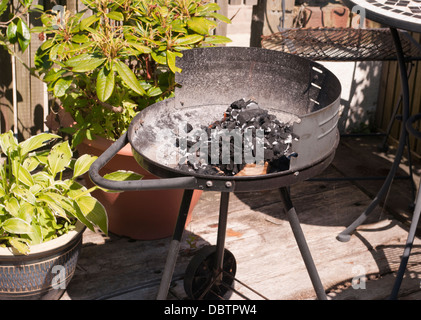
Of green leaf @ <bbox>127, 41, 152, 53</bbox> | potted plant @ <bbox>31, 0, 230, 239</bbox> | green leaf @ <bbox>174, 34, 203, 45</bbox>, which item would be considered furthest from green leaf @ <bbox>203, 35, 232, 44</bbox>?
green leaf @ <bbox>127, 41, 152, 53</bbox>

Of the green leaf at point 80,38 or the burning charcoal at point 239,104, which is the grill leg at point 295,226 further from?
the green leaf at point 80,38

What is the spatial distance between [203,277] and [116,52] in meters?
1.16

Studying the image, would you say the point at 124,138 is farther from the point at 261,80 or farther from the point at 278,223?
the point at 278,223

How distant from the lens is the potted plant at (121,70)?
9.23 feet

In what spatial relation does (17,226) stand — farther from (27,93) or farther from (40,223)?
(27,93)

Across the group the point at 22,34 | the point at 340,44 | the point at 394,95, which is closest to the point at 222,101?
the point at 22,34

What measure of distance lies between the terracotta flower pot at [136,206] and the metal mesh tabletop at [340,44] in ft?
3.68

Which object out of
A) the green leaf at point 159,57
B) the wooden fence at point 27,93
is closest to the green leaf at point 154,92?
the green leaf at point 159,57

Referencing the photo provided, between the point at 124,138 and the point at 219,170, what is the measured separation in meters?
0.40

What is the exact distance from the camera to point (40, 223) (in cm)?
273

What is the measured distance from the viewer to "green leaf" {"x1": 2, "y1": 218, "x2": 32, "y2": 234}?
8.41 ft

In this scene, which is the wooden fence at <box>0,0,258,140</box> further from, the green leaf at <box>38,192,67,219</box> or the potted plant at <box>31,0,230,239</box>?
the green leaf at <box>38,192,67,219</box>
